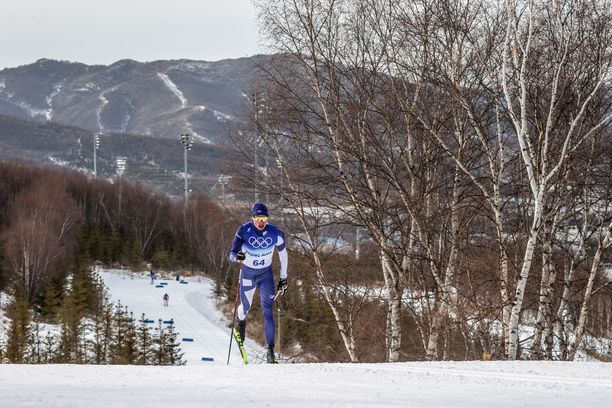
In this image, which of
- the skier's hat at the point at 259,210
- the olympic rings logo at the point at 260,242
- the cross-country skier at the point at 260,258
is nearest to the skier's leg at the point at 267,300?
the cross-country skier at the point at 260,258

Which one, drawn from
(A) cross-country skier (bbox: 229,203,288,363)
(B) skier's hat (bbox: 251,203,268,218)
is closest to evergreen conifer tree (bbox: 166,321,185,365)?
(A) cross-country skier (bbox: 229,203,288,363)

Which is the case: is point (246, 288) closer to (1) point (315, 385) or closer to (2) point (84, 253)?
(1) point (315, 385)

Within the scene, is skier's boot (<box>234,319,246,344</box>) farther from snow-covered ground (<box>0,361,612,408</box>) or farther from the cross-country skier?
snow-covered ground (<box>0,361,612,408</box>)

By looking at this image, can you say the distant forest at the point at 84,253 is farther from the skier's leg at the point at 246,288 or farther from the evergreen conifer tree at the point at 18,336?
the skier's leg at the point at 246,288

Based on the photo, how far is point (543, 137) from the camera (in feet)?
35.5

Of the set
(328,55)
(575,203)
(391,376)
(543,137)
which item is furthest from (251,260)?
(575,203)

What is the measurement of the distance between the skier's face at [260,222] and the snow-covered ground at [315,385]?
196 cm

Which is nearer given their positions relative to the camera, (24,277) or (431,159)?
(431,159)

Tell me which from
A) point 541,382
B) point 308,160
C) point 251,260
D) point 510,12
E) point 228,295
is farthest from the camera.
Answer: point 228,295

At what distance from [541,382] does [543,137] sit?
5005 mm

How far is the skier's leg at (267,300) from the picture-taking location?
369 inches

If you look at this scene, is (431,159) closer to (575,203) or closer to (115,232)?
(575,203)

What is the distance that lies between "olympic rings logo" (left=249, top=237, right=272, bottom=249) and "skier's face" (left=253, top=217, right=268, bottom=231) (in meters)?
0.14

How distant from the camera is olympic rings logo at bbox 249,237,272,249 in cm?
923
